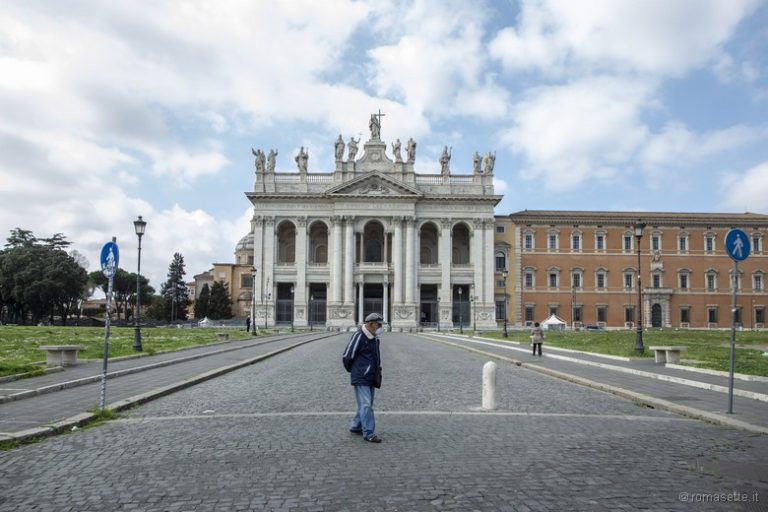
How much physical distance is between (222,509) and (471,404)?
6.40 m

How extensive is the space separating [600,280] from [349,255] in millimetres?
28477

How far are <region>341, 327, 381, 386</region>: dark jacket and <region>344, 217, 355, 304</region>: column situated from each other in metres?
61.4

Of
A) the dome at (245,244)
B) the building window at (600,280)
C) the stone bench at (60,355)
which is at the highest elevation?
the dome at (245,244)

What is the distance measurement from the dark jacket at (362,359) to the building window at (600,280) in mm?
68335

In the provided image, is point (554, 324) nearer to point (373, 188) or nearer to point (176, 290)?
point (373, 188)

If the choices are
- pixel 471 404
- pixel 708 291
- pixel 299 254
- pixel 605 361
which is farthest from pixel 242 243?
pixel 471 404

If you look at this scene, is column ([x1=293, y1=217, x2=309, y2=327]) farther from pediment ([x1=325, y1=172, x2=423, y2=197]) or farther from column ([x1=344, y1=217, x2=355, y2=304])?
pediment ([x1=325, y1=172, x2=423, y2=197])

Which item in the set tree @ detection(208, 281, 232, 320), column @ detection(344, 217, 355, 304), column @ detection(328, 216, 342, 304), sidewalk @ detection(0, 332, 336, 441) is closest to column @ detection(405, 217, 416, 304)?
column @ detection(344, 217, 355, 304)

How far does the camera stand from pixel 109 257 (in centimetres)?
965

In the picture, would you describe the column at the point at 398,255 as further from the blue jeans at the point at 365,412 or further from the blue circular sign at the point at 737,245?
the blue jeans at the point at 365,412

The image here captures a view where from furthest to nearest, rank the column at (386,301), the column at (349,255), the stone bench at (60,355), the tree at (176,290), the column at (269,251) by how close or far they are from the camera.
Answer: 1. the tree at (176,290)
2. the column at (269,251)
3. the column at (349,255)
4. the column at (386,301)
5. the stone bench at (60,355)

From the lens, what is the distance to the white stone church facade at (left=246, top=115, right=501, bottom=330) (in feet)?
228

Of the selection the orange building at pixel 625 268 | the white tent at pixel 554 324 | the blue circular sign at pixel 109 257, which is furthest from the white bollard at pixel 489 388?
the orange building at pixel 625 268

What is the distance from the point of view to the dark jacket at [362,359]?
305 inches
